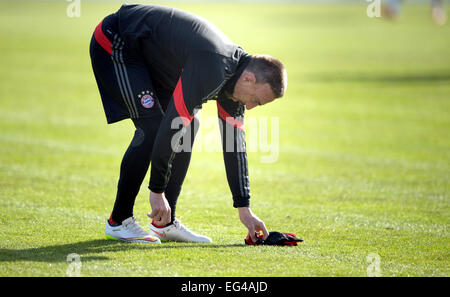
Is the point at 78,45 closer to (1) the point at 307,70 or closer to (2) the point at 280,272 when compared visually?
(1) the point at 307,70

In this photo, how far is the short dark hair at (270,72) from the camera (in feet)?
17.1

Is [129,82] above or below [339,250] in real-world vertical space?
above

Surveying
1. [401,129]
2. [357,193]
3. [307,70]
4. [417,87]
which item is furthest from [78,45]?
[357,193]

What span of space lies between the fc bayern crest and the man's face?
0.78 metres

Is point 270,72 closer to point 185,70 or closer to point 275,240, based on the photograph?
point 185,70

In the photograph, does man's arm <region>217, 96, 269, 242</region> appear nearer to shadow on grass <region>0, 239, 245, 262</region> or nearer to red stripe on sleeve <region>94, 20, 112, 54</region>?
shadow on grass <region>0, 239, 245, 262</region>

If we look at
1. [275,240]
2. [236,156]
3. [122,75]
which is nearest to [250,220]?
[275,240]

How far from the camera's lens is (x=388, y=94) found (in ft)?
72.4

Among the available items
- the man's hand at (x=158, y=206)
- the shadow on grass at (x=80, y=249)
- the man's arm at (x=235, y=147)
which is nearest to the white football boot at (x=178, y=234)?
the shadow on grass at (x=80, y=249)

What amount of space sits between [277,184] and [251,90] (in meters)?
4.85

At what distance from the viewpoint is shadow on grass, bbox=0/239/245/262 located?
17.8 ft

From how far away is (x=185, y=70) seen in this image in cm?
516

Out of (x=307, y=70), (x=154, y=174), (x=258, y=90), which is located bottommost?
(x=307, y=70)
